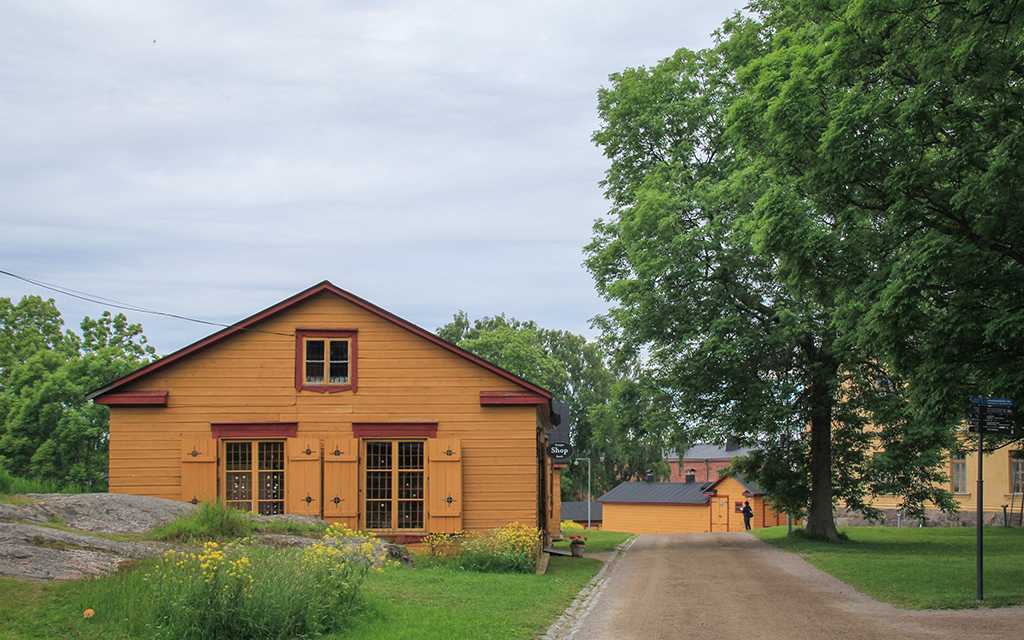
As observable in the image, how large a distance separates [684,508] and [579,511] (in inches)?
755

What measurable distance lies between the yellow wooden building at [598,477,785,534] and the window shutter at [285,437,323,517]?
41.1m

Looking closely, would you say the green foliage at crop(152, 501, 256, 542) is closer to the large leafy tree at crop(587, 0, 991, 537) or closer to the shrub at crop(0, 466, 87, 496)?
the shrub at crop(0, 466, 87, 496)

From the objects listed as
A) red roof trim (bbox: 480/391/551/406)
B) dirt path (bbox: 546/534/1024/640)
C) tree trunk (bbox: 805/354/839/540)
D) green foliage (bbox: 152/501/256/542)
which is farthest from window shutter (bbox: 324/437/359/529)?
tree trunk (bbox: 805/354/839/540)

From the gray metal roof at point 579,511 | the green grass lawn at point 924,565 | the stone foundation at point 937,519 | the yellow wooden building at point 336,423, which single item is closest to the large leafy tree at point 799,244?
the green grass lawn at point 924,565

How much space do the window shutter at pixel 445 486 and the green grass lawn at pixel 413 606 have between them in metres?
2.30

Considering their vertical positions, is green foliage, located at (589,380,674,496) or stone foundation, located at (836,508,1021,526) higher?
green foliage, located at (589,380,674,496)

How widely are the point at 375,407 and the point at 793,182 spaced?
33.7 ft

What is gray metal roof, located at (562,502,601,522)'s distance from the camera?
74.3 meters

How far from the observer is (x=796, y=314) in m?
22.1

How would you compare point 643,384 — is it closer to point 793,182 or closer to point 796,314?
point 796,314

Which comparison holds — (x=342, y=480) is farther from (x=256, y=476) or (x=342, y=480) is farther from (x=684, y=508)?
(x=684, y=508)

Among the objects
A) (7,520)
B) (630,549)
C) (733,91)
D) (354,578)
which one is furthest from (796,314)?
(7,520)

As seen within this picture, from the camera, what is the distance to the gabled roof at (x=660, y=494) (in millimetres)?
57688

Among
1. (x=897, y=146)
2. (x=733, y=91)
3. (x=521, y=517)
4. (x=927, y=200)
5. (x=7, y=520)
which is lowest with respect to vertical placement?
(x=521, y=517)
